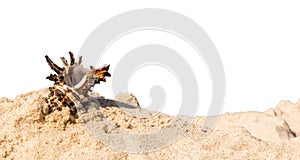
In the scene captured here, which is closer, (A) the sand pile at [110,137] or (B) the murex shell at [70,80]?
(A) the sand pile at [110,137]

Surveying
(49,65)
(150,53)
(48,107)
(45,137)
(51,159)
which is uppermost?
(150,53)

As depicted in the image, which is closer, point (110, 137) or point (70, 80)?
point (110, 137)

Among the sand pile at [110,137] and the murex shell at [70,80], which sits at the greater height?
the murex shell at [70,80]

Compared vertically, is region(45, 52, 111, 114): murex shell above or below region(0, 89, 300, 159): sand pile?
above

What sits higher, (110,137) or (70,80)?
(70,80)

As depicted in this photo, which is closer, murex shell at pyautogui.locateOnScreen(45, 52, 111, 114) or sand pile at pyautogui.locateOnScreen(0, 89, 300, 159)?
sand pile at pyautogui.locateOnScreen(0, 89, 300, 159)

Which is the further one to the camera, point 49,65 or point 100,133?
point 49,65

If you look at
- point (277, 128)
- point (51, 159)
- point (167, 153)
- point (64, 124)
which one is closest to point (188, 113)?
point (167, 153)

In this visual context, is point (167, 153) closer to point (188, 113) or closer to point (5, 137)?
point (188, 113)
